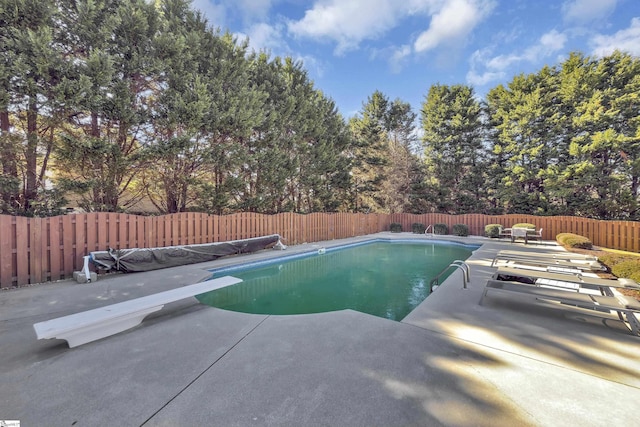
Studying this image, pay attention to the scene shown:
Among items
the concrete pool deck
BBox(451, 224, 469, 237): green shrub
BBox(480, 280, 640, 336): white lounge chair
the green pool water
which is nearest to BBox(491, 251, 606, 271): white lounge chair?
BBox(480, 280, 640, 336): white lounge chair

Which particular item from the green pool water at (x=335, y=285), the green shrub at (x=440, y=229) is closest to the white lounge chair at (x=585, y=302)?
the green pool water at (x=335, y=285)

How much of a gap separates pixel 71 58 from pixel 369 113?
58.5 feet

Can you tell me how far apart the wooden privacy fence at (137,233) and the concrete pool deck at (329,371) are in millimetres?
2112

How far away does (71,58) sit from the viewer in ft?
18.7

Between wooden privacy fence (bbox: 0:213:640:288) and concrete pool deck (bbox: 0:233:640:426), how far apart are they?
6.93ft

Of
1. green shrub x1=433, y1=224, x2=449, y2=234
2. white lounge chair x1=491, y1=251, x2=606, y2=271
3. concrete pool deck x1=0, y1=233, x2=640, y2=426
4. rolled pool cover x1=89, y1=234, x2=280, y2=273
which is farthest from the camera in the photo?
green shrub x1=433, y1=224, x2=449, y2=234

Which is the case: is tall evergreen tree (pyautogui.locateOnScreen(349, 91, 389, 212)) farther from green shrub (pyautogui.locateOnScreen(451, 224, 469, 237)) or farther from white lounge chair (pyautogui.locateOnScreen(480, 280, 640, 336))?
white lounge chair (pyautogui.locateOnScreen(480, 280, 640, 336))

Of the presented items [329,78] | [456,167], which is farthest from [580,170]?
[329,78]

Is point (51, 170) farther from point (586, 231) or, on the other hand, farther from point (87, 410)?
point (586, 231)

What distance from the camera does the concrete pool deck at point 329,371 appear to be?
157 centimetres

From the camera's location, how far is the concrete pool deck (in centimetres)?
157

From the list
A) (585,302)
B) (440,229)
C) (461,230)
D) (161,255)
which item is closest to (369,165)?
(440,229)

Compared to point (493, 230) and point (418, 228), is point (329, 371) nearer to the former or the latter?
point (493, 230)

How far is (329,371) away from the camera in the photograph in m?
2.01
